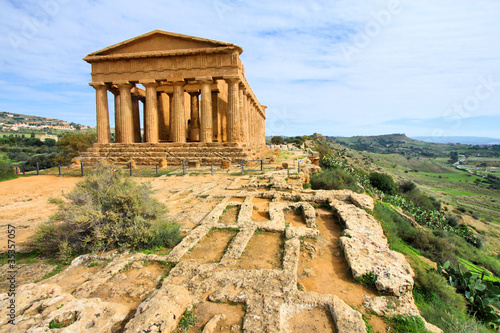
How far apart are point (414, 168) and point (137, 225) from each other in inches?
3422

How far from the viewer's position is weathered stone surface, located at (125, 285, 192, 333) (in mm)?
2393

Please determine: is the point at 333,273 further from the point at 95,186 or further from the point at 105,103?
the point at 105,103

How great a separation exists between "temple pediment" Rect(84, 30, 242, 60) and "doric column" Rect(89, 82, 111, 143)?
242 centimetres

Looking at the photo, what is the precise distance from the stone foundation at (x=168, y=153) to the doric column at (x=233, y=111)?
102 centimetres

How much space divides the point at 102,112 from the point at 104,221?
19057mm

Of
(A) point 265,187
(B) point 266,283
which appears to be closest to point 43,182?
(A) point 265,187

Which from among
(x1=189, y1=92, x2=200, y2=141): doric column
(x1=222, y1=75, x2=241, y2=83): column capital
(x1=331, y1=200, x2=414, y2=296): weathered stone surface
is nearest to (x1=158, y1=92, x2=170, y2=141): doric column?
(x1=189, y1=92, x2=200, y2=141): doric column

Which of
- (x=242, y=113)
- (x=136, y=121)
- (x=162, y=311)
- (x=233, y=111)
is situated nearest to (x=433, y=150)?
(x=242, y=113)

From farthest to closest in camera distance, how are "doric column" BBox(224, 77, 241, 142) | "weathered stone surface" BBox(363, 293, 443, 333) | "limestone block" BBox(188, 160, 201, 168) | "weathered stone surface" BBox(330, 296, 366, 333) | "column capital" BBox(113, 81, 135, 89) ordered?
"column capital" BBox(113, 81, 135, 89) → "doric column" BBox(224, 77, 241, 142) → "limestone block" BBox(188, 160, 201, 168) → "weathered stone surface" BBox(363, 293, 443, 333) → "weathered stone surface" BBox(330, 296, 366, 333)

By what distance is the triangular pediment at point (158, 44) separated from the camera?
18.3m

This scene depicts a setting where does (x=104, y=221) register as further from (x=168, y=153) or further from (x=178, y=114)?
(x=178, y=114)

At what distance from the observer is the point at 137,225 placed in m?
4.59

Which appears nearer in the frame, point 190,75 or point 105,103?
point 190,75

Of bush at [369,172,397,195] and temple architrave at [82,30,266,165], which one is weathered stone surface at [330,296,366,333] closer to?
temple architrave at [82,30,266,165]
